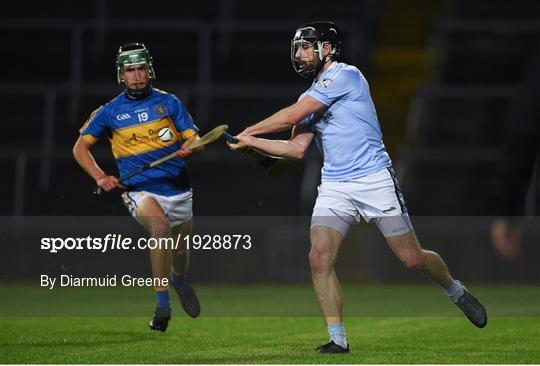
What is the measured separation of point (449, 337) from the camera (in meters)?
8.18

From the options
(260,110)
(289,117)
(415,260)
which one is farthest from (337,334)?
(260,110)

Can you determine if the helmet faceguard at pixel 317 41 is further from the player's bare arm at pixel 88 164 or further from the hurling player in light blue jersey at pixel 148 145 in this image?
the player's bare arm at pixel 88 164

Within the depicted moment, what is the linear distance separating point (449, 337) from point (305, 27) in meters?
2.20

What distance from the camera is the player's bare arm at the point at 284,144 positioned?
7107 mm

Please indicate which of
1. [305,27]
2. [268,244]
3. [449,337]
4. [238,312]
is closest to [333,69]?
[305,27]

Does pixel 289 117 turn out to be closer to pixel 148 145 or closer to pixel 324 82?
pixel 324 82

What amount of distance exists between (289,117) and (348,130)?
365mm

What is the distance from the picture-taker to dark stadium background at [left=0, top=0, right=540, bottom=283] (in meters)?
13.0

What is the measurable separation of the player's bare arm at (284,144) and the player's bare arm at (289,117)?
55 millimetres

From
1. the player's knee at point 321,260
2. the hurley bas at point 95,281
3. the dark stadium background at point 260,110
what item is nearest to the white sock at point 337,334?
the player's knee at point 321,260

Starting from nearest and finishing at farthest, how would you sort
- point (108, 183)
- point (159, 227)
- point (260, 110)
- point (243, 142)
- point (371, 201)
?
point (243, 142) < point (371, 201) < point (108, 183) < point (159, 227) < point (260, 110)

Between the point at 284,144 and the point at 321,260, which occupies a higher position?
the point at 284,144

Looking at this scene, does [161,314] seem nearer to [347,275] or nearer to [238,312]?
[238,312]

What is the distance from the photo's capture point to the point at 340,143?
23.8 ft
